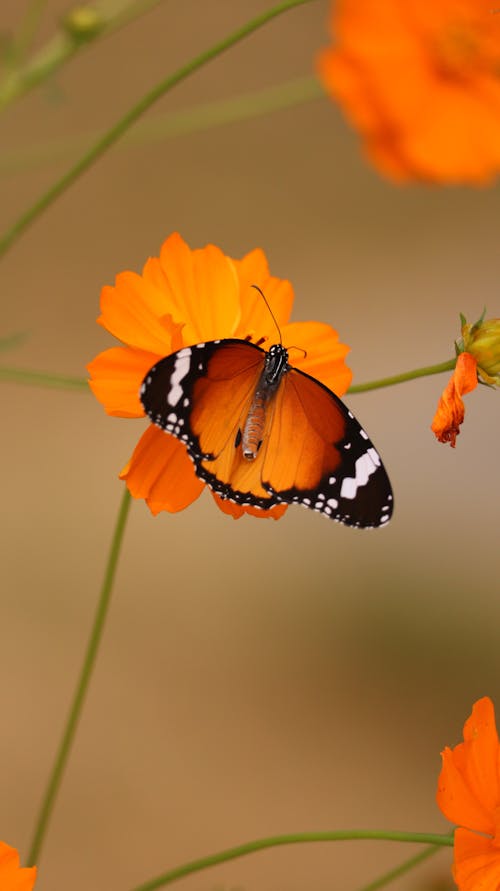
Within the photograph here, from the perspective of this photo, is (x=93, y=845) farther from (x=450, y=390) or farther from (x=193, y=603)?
(x=450, y=390)

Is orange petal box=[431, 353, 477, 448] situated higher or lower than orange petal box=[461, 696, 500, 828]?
higher

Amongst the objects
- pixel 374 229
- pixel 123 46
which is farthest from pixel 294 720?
pixel 123 46

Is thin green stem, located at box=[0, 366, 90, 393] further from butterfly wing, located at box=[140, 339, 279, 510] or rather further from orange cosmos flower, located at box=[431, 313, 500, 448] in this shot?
orange cosmos flower, located at box=[431, 313, 500, 448]

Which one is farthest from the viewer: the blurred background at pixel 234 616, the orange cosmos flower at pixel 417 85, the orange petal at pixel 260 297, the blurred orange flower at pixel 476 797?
the blurred background at pixel 234 616

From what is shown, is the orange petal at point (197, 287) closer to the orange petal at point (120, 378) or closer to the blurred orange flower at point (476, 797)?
the orange petal at point (120, 378)

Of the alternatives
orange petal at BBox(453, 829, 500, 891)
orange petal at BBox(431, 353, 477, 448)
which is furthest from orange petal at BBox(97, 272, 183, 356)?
orange petal at BBox(453, 829, 500, 891)

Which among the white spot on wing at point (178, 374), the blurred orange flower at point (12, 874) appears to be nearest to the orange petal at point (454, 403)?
the white spot on wing at point (178, 374)
